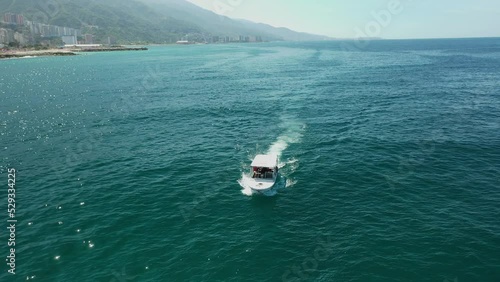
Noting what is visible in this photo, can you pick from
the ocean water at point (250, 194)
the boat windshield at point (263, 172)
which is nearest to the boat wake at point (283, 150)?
the ocean water at point (250, 194)

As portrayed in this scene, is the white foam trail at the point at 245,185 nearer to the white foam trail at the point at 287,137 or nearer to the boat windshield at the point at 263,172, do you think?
the boat windshield at the point at 263,172

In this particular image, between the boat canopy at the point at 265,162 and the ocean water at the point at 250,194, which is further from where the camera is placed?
the boat canopy at the point at 265,162

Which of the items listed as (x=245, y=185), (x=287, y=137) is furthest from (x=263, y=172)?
(x=287, y=137)

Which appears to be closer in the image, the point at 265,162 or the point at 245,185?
the point at 265,162

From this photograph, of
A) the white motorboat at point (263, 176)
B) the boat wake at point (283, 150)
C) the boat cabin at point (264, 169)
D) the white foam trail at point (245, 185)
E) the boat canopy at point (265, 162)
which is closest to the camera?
the white motorboat at point (263, 176)

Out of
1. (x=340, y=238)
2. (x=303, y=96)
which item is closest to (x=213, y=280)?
(x=340, y=238)

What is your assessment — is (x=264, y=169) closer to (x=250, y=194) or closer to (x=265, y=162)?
(x=265, y=162)
